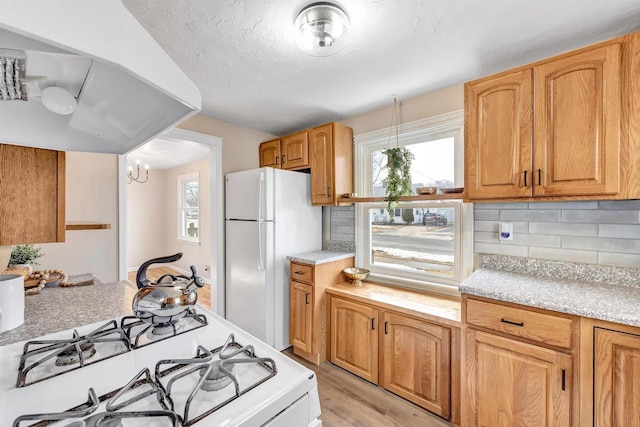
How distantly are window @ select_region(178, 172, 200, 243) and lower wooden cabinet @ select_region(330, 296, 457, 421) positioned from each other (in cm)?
389

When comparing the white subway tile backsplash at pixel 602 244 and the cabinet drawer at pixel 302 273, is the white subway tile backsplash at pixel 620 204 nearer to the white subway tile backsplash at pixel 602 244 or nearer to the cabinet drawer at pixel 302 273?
the white subway tile backsplash at pixel 602 244

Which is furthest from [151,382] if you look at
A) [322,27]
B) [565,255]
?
[565,255]

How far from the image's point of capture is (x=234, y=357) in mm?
811

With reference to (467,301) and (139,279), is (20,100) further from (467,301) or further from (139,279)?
(467,301)

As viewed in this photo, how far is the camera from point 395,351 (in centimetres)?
201

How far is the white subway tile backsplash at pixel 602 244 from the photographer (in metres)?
1.56

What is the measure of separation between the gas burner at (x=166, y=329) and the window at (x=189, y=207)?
15.0 feet

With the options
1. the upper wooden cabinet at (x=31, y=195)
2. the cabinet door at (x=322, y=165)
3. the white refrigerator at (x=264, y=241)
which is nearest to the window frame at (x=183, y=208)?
the white refrigerator at (x=264, y=241)

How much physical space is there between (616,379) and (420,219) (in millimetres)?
1476

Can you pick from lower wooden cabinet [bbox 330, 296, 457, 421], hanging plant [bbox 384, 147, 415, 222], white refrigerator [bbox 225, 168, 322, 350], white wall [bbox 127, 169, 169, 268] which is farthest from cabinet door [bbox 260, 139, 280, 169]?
white wall [bbox 127, 169, 169, 268]

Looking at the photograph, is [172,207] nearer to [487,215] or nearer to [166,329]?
[166,329]

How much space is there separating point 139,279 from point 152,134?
58cm

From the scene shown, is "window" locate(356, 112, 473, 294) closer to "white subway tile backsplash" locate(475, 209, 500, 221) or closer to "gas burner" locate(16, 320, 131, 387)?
"white subway tile backsplash" locate(475, 209, 500, 221)

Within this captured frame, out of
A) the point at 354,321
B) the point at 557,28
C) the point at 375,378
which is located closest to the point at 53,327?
the point at 354,321
